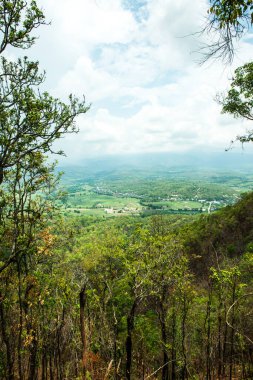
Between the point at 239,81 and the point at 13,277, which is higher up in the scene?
the point at 239,81

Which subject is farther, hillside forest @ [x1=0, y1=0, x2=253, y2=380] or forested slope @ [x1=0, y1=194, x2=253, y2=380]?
forested slope @ [x1=0, y1=194, x2=253, y2=380]

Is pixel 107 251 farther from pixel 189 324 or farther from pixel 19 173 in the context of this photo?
pixel 19 173

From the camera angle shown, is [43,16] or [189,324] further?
[189,324]

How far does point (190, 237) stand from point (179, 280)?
26.8 metres

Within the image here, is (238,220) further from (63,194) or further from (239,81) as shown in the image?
(63,194)

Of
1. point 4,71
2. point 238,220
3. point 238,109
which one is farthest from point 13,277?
point 238,220

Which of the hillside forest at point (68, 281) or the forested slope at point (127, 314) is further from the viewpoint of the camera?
the forested slope at point (127, 314)

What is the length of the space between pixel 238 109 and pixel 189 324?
14.8 meters

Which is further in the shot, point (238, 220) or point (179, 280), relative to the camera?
point (238, 220)

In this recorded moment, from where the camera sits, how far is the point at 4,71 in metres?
9.00

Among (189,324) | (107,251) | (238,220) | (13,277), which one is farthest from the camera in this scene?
(238,220)

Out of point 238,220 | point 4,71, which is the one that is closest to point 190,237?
point 238,220

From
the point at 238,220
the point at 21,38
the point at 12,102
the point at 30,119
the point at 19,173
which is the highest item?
the point at 21,38

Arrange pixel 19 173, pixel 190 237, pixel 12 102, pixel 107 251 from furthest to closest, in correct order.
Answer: pixel 190 237
pixel 107 251
pixel 19 173
pixel 12 102
